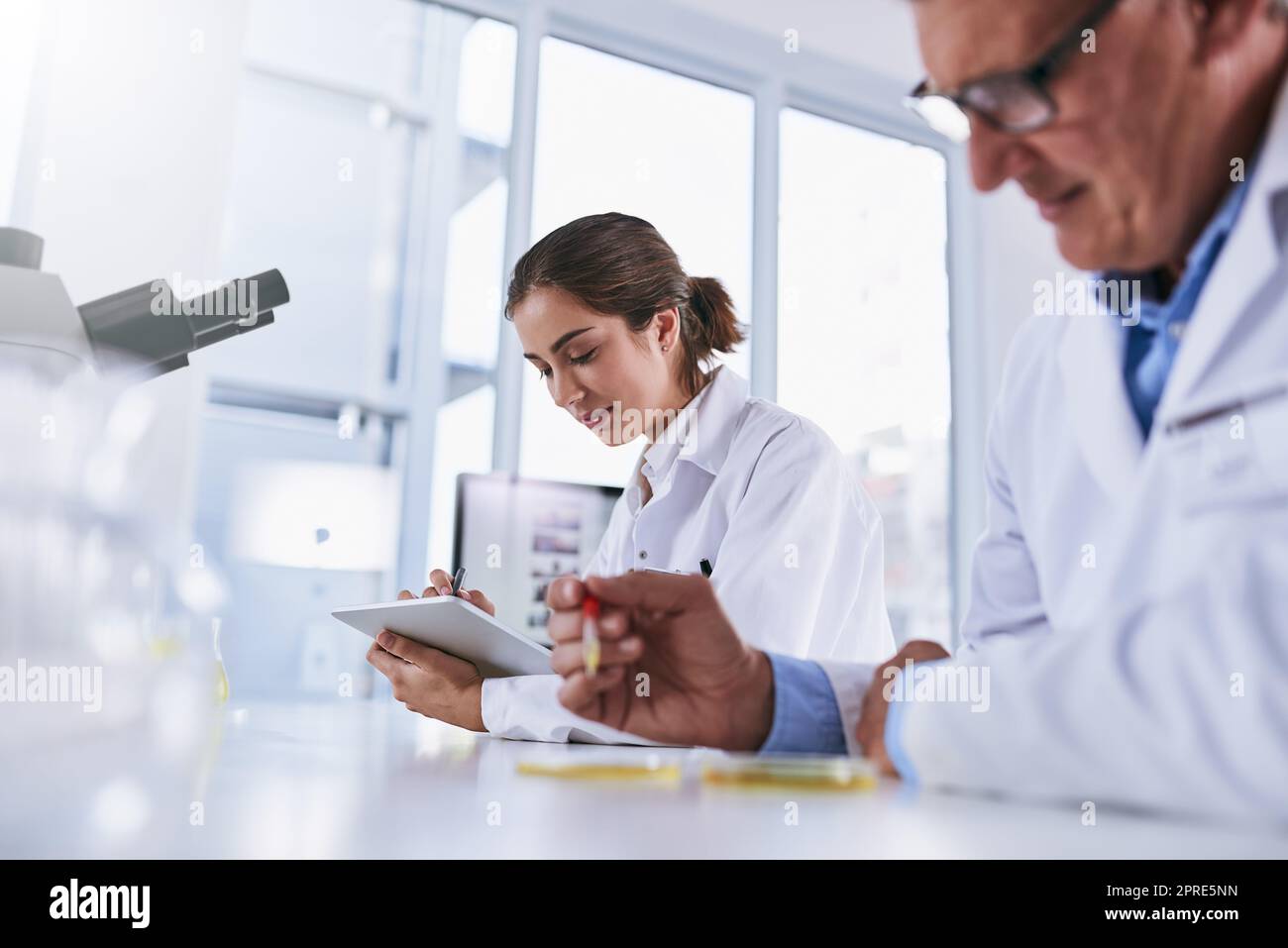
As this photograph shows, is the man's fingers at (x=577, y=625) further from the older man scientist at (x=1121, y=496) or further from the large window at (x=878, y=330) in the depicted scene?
the large window at (x=878, y=330)

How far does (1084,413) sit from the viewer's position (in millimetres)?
939

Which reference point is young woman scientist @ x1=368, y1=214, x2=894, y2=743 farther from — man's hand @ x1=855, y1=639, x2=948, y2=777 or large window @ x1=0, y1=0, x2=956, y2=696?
large window @ x1=0, y1=0, x2=956, y2=696

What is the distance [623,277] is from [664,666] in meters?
1.09

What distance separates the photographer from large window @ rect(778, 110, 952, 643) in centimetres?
379

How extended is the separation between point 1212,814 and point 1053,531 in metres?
0.41

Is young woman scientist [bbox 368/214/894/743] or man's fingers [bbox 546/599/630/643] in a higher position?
young woman scientist [bbox 368/214/894/743]

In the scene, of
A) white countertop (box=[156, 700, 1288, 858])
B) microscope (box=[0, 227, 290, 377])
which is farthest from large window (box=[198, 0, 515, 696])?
white countertop (box=[156, 700, 1288, 858])

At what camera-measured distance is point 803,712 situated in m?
0.92

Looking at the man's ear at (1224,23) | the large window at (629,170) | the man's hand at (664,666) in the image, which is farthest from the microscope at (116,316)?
the large window at (629,170)

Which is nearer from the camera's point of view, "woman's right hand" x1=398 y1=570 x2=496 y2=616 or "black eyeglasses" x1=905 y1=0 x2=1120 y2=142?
"black eyeglasses" x1=905 y1=0 x2=1120 y2=142

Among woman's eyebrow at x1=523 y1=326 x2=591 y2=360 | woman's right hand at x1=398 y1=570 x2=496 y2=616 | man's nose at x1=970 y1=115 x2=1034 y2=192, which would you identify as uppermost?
woman's eyebrow at x1=523 y1=326 x2=591 y2=360

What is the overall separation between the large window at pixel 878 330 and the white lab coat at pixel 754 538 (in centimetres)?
186

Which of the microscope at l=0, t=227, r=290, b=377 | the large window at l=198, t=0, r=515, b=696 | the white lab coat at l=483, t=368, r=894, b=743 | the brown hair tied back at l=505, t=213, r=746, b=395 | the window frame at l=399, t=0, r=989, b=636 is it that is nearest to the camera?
the microscope at l=0, t=227, r=290, b=377
